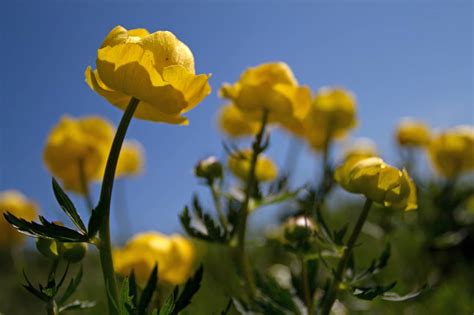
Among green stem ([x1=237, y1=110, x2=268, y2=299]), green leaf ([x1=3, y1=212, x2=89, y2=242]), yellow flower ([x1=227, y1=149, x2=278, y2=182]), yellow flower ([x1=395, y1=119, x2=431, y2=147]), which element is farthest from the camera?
yellow flower ([x1=395, y1=119, x2=431, y2=147])

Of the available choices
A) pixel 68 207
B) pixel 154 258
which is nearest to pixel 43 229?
pixel 68 207

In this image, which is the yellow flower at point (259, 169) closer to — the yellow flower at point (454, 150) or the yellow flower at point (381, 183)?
the yellow flower at point (381, 183)

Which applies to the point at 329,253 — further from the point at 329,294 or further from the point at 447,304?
the point at 447,304

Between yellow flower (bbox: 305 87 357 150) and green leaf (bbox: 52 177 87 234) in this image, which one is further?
yellow flower (bbox: 305 87 357 150)

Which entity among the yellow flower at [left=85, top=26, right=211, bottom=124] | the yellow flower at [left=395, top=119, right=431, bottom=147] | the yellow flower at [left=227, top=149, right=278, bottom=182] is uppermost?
the yellow flower at [left=85, top=26, right=211, bottom=124]

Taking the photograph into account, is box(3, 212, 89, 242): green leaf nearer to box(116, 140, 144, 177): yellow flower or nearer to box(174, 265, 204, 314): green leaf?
box(174, 265, 204, 314): green leaf

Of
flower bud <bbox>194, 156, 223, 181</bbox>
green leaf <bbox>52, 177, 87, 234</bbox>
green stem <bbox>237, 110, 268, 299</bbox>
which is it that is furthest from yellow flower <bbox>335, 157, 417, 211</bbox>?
green leaf <bbox>52, 177, 87, 234</bbox>

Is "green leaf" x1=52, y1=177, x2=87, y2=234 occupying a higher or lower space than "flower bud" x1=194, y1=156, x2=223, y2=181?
higher
